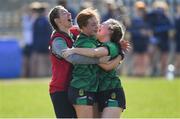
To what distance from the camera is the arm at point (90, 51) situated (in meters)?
8.34

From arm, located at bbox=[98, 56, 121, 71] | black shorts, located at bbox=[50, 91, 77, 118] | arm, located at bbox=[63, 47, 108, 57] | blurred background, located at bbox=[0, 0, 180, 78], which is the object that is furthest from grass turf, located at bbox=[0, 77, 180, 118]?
arm, located at bbox=[63, 47, 108, 57]

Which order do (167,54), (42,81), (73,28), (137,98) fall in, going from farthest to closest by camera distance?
(167,54), (42,81), (137,98), (73,28)

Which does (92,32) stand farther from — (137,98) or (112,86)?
(137,98)

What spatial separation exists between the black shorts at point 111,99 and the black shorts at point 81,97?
0.10 meters

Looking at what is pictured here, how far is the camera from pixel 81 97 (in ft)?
27.5

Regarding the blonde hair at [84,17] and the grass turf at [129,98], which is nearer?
the blonde hair at [84,17]

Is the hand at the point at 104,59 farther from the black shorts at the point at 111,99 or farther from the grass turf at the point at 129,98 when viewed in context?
the grass turf at the point at 129,98

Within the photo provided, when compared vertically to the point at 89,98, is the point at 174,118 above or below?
below

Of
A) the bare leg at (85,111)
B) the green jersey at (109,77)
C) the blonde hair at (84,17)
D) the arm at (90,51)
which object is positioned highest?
the blonde hair at (84,17)

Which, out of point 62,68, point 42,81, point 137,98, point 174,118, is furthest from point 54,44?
point 42,81

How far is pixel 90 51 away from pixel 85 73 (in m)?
0.27

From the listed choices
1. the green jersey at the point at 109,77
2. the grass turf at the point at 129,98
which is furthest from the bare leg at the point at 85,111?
the grass turf at the point at 129,98

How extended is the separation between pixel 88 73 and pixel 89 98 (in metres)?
0.29

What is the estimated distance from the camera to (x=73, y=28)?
8906 mm
